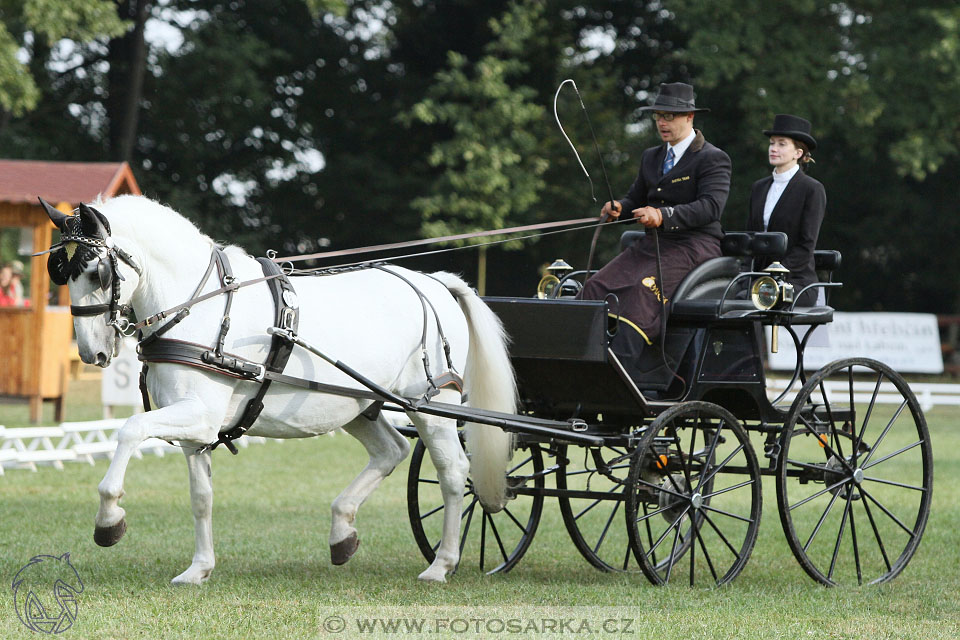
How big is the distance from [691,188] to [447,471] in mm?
1941

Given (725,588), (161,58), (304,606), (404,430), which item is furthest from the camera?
(161,58)

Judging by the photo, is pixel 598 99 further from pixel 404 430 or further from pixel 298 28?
pixel 404 430

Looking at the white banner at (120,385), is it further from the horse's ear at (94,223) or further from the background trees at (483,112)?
the background trees at (483,112)

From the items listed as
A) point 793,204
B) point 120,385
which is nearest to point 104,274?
point 793,204

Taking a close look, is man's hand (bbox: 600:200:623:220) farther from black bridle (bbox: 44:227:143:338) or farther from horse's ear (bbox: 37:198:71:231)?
horse's ear (bbox: 37:198:71:231)

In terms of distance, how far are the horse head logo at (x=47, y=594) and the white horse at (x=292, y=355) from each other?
0.36m

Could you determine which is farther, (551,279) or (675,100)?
(551,279)

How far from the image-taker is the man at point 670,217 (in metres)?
6.34

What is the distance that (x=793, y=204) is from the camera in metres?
6.91

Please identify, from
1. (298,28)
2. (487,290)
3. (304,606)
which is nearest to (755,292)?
(304,606)

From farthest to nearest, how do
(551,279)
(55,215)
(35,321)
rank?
(35,321) < (551,279) < (55,215)

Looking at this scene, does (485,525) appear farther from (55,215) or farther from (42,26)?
(42,26)

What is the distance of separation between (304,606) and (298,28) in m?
25.8

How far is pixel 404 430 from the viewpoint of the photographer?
6.79 meters
